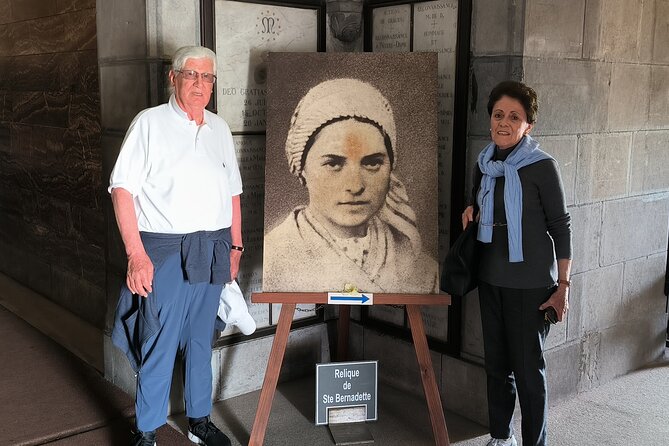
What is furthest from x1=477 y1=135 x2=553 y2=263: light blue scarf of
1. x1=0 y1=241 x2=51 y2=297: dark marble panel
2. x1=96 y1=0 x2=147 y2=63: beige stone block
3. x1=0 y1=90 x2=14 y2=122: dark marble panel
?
x1=0 y1=90 x2=14 y2=122: dark marble panel

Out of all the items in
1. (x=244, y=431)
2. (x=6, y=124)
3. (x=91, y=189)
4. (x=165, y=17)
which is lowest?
(x=244, y=431)

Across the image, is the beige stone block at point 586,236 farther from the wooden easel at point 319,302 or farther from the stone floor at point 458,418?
the wooden easel at point 319,302

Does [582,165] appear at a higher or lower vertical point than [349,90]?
lower

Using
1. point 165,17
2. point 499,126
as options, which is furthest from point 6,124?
point 499,126

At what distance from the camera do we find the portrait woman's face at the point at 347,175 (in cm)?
289

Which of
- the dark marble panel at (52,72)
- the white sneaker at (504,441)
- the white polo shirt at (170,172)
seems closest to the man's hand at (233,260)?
the white polo shirt at (170,172)

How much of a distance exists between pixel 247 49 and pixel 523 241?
147 centimetres

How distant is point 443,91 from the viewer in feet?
10.4

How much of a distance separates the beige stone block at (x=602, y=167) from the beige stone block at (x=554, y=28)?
41 cm

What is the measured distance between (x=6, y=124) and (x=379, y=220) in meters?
3.41

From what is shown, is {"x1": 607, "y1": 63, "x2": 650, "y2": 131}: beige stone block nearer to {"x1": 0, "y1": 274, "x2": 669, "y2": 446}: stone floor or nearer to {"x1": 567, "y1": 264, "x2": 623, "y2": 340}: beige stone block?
{"x1": 567, "y1": 264, "x2": 623, "y2": 340}: beige stone block

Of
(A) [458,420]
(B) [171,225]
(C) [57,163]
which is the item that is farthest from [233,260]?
(C) [57,163]

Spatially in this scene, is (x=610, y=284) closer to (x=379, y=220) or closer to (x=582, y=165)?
(x=582, y=165)

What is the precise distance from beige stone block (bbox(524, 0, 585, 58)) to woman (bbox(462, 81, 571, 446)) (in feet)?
1.51
